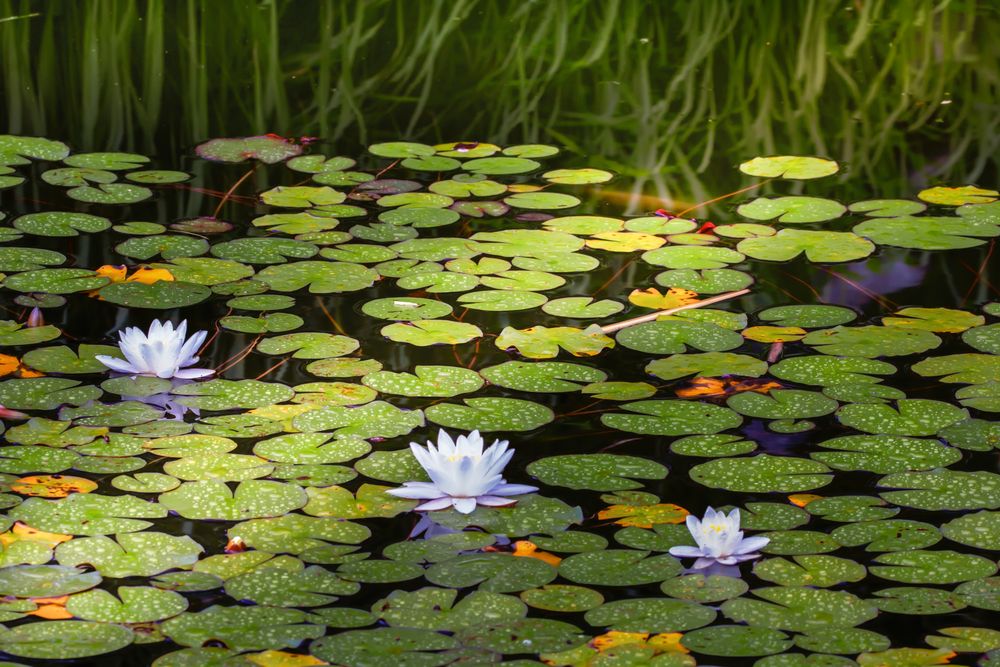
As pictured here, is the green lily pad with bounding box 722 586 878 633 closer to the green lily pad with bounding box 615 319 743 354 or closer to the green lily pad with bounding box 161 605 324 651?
the green lily pad with bounding box 161 605 324 651

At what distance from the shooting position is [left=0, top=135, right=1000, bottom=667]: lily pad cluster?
1.77m

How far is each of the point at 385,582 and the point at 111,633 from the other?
350 millimetres

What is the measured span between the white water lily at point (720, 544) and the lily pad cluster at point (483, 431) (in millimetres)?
20

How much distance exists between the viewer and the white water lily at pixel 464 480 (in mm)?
2059

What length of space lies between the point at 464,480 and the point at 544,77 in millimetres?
2735

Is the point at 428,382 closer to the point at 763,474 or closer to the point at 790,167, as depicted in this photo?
the point at 763,474

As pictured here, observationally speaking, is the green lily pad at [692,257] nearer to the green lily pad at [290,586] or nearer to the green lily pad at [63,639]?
the green lily pad at [290,586]

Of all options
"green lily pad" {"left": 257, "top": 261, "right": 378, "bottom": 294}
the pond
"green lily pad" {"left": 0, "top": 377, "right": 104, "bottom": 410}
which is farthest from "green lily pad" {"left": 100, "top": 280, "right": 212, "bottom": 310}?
"green lily pad" {"left": 0, "top": 377, "right": 104, "bottom": 410}

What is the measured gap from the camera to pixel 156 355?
2.46 meters

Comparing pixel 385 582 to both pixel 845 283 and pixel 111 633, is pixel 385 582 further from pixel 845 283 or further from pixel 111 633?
pixel 845 283

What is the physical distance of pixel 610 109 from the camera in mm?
4281

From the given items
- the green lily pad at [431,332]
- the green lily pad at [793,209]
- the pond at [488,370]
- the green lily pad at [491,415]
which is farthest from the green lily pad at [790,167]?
the green lily pad at [491,415]

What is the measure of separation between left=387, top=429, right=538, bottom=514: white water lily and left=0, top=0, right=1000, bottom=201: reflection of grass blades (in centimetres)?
162

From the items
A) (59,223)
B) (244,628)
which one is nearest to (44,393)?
(244,628)
